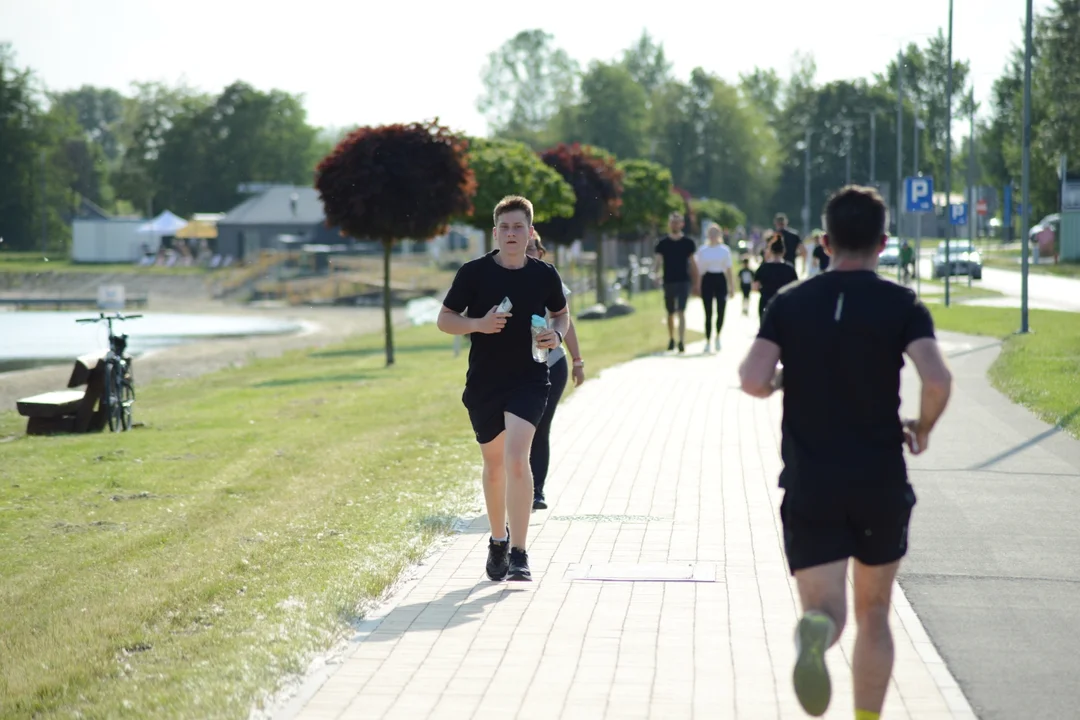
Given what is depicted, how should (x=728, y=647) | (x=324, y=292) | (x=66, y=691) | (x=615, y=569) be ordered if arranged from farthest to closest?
(x=324, y=292) → (x=615, y=569) → (x=728, y=647) → (x=66, y=691)

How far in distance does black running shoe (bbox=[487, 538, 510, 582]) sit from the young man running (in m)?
0.05

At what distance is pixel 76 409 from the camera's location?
16719mm

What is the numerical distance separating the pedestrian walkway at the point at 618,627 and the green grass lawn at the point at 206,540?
13.6 inches

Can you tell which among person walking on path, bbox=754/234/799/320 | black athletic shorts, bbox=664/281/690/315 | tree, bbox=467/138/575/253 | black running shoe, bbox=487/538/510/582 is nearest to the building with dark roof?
tree, bbox=467/138/575/253

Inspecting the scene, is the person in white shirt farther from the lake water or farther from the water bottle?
the water bottle

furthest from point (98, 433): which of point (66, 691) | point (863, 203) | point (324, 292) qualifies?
point (324, 292)

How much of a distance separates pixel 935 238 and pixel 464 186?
381 ft

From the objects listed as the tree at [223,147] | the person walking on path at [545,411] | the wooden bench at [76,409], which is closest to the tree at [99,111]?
the tree at [223,147]

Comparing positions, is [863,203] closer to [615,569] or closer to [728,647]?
[728,647]

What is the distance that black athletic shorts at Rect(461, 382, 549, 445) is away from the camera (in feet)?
23.6

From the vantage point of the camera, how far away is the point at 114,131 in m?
131

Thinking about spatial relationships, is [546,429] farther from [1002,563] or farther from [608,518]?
[1002,563]

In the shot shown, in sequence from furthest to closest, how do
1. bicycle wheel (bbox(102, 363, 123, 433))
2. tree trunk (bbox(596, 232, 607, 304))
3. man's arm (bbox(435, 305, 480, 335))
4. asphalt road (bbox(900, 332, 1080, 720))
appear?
tree trunk (bbox(596, 232, 607, 304)) → bicycle wheel (bbox(102, 363, 123, 433)) → man's arm (bbox(435, 305, 480, 335)) → asphalt road (bbox(900, 332, 1080, 720))

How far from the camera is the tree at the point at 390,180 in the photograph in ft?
86.4
